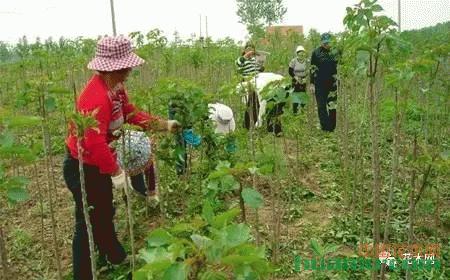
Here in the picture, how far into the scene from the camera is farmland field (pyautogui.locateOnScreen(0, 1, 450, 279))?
1.32m

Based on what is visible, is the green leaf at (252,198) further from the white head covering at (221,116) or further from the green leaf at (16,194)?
the white head covering at (221,116)

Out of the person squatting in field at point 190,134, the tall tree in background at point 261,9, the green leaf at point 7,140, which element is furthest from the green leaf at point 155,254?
the tall tree in background at point 261,9

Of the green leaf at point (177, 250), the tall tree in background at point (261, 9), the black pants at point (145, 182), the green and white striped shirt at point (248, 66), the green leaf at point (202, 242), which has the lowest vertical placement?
the black pants at point (145, 182)

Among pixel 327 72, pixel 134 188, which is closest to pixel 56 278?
pixel 134 188

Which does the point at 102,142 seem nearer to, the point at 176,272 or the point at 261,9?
the point at 176,272

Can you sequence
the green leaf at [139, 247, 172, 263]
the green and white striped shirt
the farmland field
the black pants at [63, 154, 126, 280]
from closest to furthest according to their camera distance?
the green leaf at [139, 247, 172, 263] < the farmland field < the black pants at [63, 154, 126, 280] < the green and white striped shirt

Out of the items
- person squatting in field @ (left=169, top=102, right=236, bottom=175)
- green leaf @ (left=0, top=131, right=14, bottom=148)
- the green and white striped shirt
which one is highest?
the green and white striped shirt

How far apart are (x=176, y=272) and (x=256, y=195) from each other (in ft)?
2.32

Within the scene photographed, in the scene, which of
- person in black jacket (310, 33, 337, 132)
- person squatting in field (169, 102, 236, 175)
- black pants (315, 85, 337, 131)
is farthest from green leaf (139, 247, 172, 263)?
Answer: black pants (315, 85, 337, 131)

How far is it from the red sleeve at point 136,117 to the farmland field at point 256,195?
0.18ft

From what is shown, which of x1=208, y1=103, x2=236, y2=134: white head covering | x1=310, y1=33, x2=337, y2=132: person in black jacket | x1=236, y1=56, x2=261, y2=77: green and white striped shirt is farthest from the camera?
x1=310, y1=33, x2=337, y2=132: person in black jacket

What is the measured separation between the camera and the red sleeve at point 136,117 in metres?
3.14

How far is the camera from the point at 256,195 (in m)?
1.74

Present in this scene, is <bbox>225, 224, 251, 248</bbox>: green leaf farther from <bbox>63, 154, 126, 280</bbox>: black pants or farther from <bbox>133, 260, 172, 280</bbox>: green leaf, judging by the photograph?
<bbox>63, 154, 126, 280</bbox>: black pants
